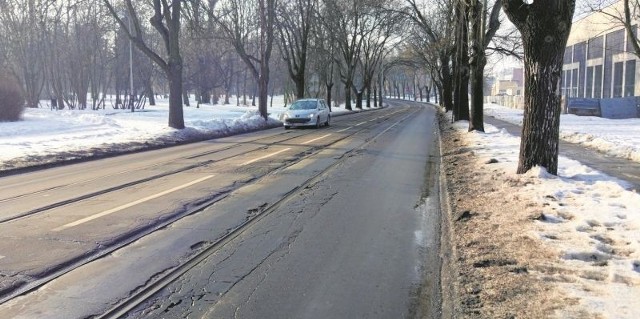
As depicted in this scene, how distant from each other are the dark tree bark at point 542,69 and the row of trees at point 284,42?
0.02 metres

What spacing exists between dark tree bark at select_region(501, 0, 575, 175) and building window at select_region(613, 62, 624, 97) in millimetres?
52660

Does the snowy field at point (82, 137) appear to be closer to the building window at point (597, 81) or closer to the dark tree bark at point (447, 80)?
the dark tree bark at point (447, 80)

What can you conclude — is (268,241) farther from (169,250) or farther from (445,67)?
(445,67)

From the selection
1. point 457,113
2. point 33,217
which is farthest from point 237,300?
point 457,113

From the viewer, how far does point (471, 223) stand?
269 inches

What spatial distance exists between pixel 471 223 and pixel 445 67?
3940 centimetres

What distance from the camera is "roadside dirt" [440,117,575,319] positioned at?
418 centimetres

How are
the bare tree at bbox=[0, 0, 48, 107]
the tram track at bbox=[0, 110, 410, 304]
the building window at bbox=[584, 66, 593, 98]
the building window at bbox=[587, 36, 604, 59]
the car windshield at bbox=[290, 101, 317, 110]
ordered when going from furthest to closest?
the building window at bbox=[584, 66, 593, 98] → the building window at bbox=[587, 36, 604, 59] → the bare tree at bbox=[0, 0, 48, 107] → the car windshield at bbox=[290, 101, 317, 110] → the tram track at bbox=[0, 110, 410, 304]

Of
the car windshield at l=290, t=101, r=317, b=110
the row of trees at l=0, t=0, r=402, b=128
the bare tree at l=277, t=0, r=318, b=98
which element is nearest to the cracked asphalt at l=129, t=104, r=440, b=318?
the car windshield at l=290, t=101, r=317, b=110

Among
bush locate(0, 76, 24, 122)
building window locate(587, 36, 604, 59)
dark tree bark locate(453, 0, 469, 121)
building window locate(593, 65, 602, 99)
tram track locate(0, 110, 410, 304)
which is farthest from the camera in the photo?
building window locate(593, 65, 602, 99)

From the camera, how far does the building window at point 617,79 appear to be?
5462cm

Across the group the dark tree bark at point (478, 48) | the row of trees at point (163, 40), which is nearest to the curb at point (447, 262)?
the dark tree bark at point (478, 48)

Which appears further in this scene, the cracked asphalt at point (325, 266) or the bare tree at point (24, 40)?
the bare tree at point (24, 40)

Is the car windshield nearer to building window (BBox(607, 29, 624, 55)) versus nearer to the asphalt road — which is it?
the asphalt road
